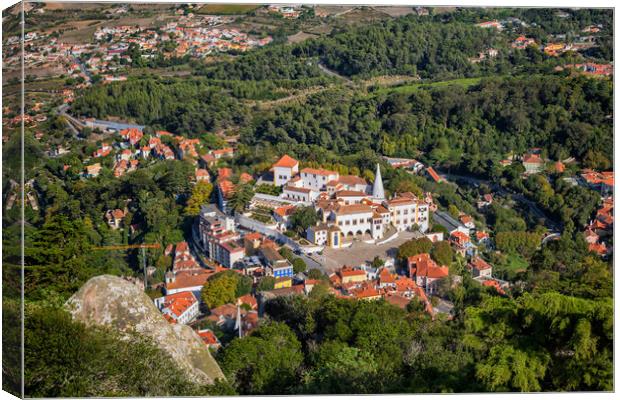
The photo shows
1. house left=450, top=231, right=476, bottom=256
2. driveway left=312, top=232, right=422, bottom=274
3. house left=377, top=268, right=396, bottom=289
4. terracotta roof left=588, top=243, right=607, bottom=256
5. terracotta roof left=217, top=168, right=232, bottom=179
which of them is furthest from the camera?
terracotta roof left=217, top=168, right=232, bottom=179

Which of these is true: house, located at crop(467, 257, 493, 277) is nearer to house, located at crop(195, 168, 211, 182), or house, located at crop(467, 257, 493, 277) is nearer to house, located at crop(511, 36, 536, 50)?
house, located at crop(511, 36, 536, 50)

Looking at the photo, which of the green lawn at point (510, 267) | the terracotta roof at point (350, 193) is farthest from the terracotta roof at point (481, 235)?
the terracotta roof at point (350, 193)

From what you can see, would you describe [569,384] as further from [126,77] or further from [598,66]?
[126,77]

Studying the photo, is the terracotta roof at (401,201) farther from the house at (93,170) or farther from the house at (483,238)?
the house at (93,170)

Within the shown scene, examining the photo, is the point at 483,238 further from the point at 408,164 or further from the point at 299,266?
the point at 299,266

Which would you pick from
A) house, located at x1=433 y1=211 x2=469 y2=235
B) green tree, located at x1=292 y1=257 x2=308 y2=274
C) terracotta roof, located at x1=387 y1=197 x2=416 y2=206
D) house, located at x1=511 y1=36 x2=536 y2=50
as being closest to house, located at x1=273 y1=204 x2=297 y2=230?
green tree, located at x1=292 y1=257 x2=308 y2=274

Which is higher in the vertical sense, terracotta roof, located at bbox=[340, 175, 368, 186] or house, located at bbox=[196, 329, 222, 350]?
terracotta roof, located at bbox=[340, 175, 368, 186]

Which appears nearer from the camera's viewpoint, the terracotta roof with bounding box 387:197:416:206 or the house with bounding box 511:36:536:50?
the terracotta roof with bounding box 387:197:416:206
